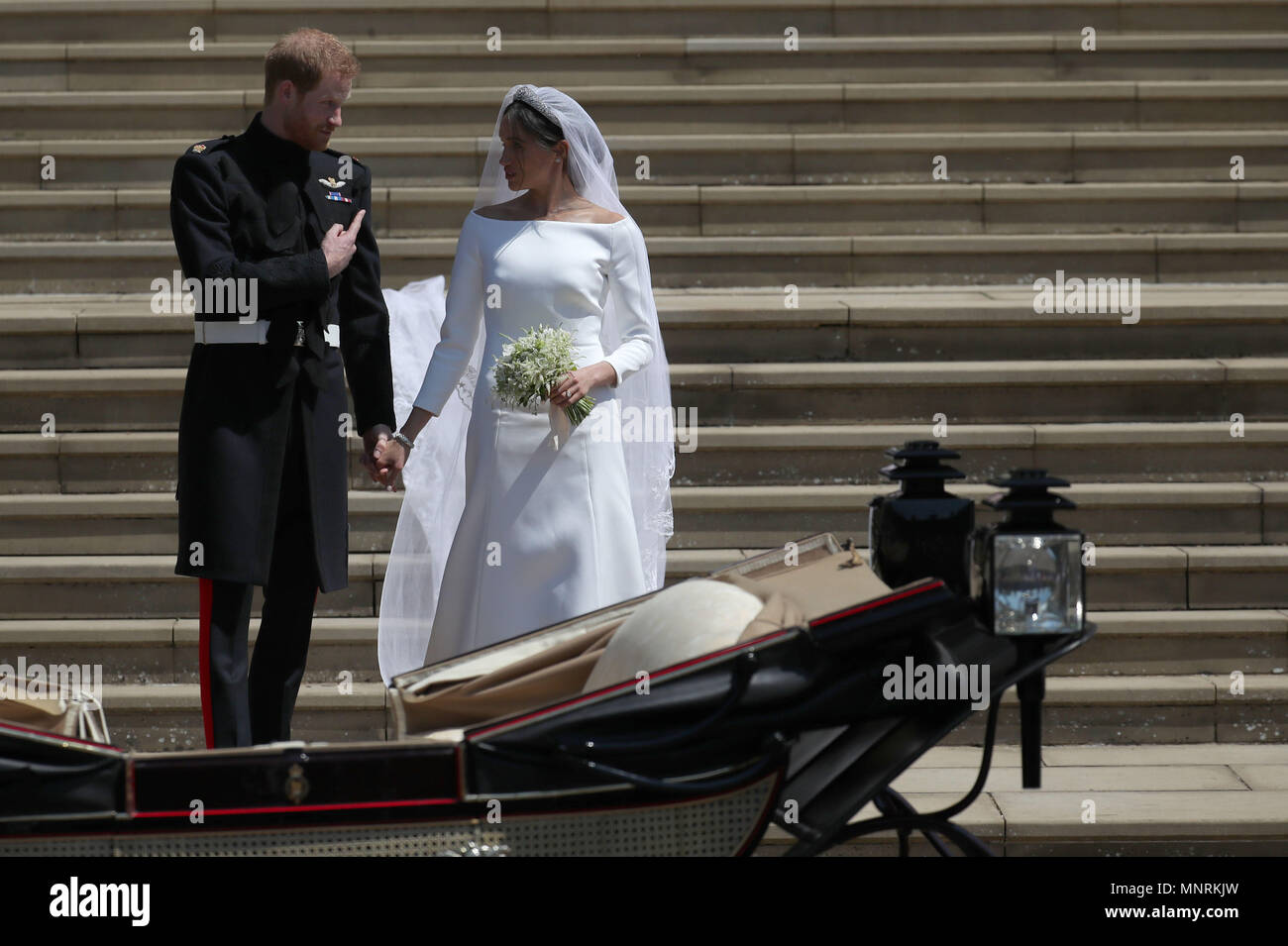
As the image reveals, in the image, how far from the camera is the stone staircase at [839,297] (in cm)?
493

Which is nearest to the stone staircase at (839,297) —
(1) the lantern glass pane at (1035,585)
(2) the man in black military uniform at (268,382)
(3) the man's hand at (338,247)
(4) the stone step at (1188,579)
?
(4) the stone step at (1188,579)

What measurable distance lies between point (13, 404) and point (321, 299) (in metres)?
2.50

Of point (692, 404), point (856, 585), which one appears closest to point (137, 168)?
point (692, 404)

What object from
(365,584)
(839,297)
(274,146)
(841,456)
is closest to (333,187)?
(274,146)

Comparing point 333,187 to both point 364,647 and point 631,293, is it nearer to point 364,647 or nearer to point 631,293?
point 631,293

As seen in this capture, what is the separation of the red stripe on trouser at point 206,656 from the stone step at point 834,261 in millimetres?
2925

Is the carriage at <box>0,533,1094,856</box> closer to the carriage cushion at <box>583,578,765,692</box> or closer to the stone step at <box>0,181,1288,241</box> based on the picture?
the carriage cushion at <box>583,578,765,692</box>

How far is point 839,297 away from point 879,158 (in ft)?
3.44

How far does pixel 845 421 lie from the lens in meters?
5.72

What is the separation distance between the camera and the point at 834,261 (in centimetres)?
644

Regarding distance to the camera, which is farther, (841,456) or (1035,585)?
(841,456)

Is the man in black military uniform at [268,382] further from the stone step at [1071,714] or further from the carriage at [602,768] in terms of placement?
the carriage at [602,768]

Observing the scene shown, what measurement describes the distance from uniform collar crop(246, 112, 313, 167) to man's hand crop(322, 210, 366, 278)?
0.19 m
